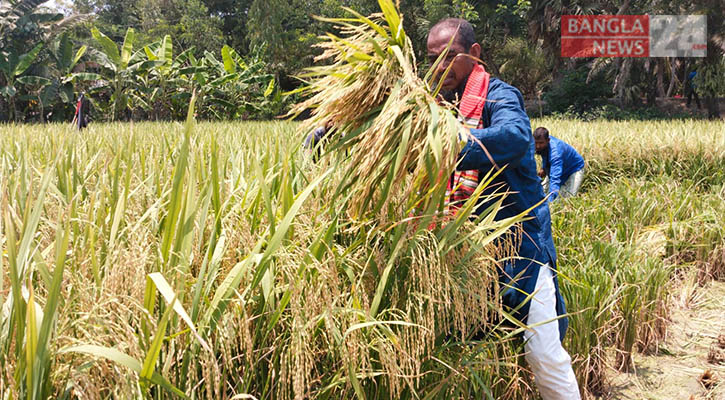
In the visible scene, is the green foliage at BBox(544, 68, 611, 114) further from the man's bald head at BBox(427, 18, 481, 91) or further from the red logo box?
the man's bald head at BBox(427, 18, 481, 91)

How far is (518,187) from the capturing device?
1.71 meters

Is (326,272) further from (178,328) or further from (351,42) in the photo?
(351,42)

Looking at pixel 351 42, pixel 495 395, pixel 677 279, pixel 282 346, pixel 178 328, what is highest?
pixel 351 42

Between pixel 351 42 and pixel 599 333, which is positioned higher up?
pixel 351 42

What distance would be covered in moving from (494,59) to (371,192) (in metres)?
22.5

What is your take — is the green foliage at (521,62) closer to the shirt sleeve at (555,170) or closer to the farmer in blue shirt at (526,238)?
the shirt sleeve at (555,170)

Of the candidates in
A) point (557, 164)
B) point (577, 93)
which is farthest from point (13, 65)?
point (577, 93)

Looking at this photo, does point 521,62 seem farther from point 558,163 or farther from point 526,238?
point 526,238

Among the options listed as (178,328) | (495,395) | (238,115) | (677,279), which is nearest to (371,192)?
(178,328)

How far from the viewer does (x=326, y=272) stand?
1237mm

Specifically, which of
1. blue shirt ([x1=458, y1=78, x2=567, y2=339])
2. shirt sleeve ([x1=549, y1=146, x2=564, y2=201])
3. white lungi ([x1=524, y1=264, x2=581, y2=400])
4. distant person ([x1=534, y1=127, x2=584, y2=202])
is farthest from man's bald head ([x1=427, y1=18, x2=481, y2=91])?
shirt sleeve ([x1=549, y1=146, x2=564, y2=201])

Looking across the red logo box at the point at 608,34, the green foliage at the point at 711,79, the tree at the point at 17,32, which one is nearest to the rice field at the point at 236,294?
the tree at the point at 17,32

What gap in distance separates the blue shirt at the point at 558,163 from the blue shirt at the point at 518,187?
272 centimetres

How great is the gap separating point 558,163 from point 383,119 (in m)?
3.63
